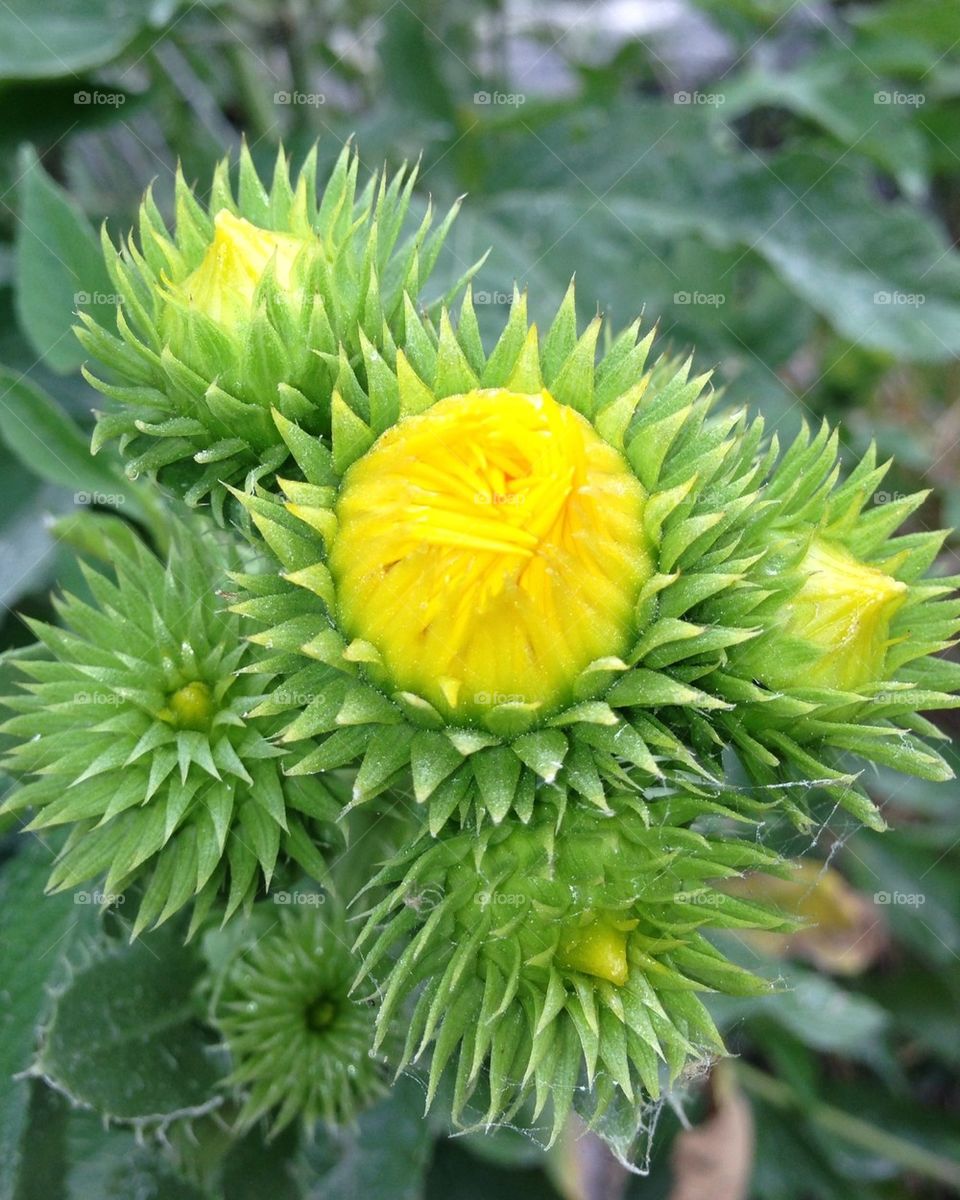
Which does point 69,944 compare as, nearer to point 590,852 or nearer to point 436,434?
point 590,852

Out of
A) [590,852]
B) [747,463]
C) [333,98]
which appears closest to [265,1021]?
[590,852]

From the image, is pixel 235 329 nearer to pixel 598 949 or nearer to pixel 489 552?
pixel 489 552
